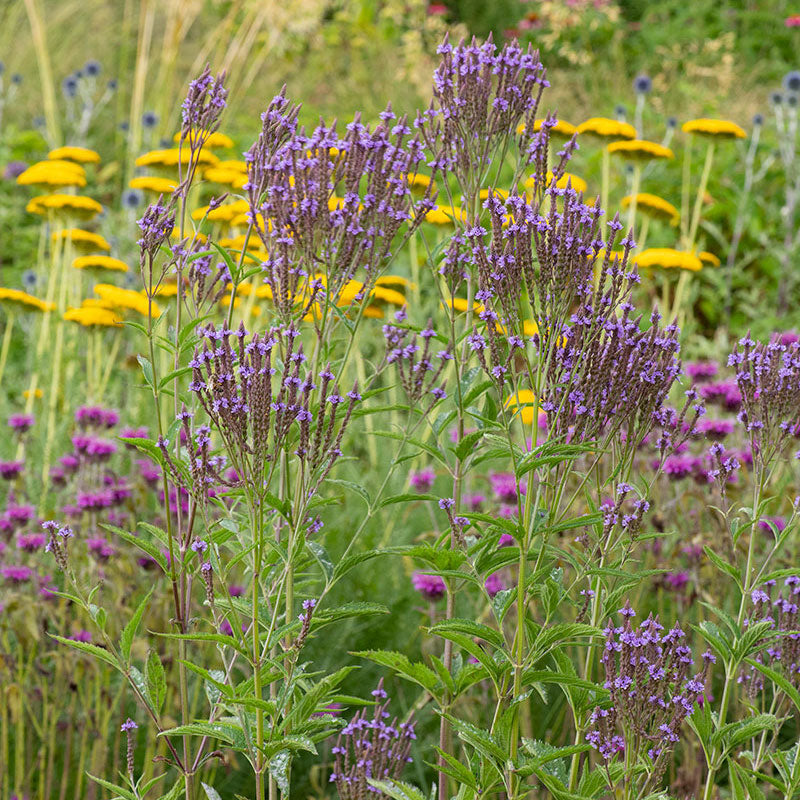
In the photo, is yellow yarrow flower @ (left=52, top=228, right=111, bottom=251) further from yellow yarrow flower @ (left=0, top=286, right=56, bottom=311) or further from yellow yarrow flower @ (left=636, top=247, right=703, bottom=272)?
yellow yarrow flower @ (left=636, top=247, right=703, bottom=272)

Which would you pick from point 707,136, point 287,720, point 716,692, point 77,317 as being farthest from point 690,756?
point 707,136

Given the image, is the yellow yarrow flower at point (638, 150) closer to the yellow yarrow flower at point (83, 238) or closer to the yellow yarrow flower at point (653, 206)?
the yellow yarrow flower at point (653, 206)

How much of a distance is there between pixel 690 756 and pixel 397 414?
2.76 meters

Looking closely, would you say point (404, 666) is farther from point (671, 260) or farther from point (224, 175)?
point (224, 175)

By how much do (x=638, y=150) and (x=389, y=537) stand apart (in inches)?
64.6

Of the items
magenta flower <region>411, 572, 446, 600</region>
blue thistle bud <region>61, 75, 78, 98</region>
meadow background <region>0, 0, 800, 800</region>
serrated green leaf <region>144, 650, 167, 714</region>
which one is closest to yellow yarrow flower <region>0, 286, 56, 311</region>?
meadow background <region>0, 0, 800, 800</region>

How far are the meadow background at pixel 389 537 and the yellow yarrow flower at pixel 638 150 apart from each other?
0.43ft

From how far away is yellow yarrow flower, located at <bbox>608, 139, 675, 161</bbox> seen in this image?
369 centimetres

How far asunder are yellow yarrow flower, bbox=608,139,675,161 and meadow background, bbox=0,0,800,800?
A: 13cm

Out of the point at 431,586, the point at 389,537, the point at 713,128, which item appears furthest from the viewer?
the point at 713,128

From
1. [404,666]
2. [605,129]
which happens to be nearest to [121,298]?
[605,129]

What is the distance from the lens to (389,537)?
11.8ft

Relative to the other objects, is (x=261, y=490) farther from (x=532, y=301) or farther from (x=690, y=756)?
(x=690, y=756)

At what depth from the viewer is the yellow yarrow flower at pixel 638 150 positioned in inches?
145
